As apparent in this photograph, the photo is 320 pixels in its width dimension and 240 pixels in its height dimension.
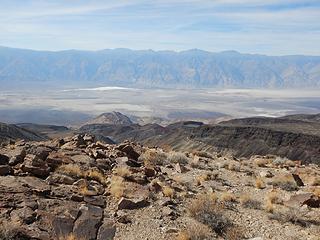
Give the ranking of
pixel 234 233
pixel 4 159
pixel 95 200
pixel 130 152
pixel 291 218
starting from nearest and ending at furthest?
1. pixel 234 233
2. pixel 95 200
3. pixel 291 218
4. pixel 4 159
5. pixel 130 152

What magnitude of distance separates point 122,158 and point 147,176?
235 cm

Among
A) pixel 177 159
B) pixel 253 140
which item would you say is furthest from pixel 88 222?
pixel 253 140

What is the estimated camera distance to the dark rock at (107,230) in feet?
41.1

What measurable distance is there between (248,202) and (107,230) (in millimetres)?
5692

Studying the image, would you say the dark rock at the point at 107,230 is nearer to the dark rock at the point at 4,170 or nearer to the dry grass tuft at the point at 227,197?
the dark rock at the point at 4,170

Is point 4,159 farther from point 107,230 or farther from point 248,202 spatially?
point 248,202

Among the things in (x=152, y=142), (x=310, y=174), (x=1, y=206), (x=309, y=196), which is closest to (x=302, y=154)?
(x=152, y=142)

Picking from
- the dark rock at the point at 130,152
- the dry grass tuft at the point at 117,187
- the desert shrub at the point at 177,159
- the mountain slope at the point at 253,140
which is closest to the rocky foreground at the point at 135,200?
the dry grass tuft at the point at 117,187

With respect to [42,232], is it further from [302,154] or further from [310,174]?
[302,154]

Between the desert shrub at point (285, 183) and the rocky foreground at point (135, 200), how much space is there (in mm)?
45

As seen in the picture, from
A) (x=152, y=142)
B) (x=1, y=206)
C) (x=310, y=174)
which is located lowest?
(x=152, y=142)

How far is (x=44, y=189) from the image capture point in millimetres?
14414

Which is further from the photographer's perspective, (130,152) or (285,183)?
(130,152)

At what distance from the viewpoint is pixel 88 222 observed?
506 inches
